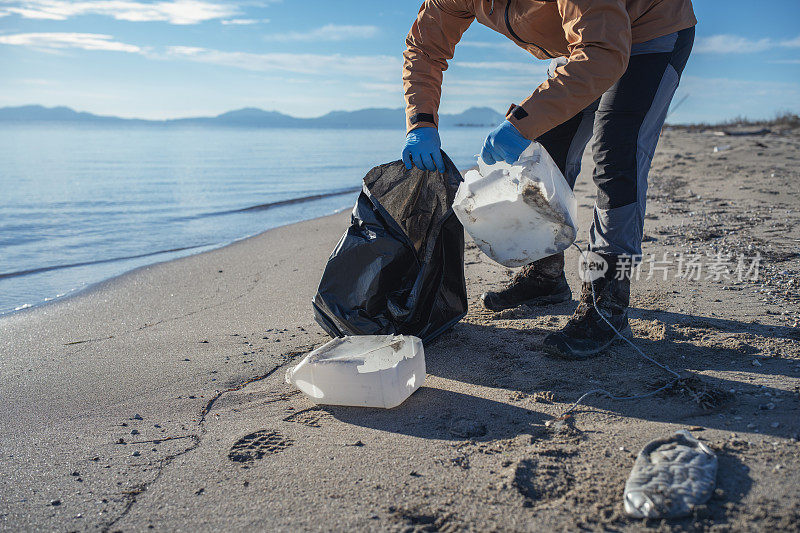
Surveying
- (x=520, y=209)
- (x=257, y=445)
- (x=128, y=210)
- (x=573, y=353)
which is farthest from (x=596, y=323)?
(x=128, y=210)

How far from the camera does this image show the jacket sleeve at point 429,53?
2.50 m

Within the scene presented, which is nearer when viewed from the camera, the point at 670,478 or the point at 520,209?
the point at 670,478

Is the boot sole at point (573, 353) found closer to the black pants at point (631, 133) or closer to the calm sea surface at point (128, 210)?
the black pants at point (631, 133)

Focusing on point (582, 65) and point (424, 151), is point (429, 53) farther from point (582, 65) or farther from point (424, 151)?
point (582, 65)

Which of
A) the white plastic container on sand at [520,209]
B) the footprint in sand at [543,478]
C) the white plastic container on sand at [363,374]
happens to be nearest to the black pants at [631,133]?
the white plastic container on sand at [520,209]

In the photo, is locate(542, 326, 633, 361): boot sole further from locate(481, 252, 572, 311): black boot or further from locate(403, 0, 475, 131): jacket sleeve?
locate(403, 0, 475, 131): jacket sleeve

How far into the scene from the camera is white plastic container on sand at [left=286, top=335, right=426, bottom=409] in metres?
1.88

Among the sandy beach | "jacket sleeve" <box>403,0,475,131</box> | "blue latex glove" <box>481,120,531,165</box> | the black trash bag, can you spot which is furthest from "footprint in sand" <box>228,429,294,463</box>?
"jacket sleeve" <box>403,0,475,131</box>

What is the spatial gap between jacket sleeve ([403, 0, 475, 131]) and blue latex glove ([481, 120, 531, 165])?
1.61 ft

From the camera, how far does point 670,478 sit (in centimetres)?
134

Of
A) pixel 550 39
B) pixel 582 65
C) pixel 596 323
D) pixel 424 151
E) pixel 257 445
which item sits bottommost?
pixel 257 445

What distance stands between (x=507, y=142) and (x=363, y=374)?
3.09 ft

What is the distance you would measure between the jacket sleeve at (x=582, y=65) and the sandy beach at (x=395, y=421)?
36.3 inches

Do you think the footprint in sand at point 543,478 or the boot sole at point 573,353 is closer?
the footprint in sand at point 543,478
